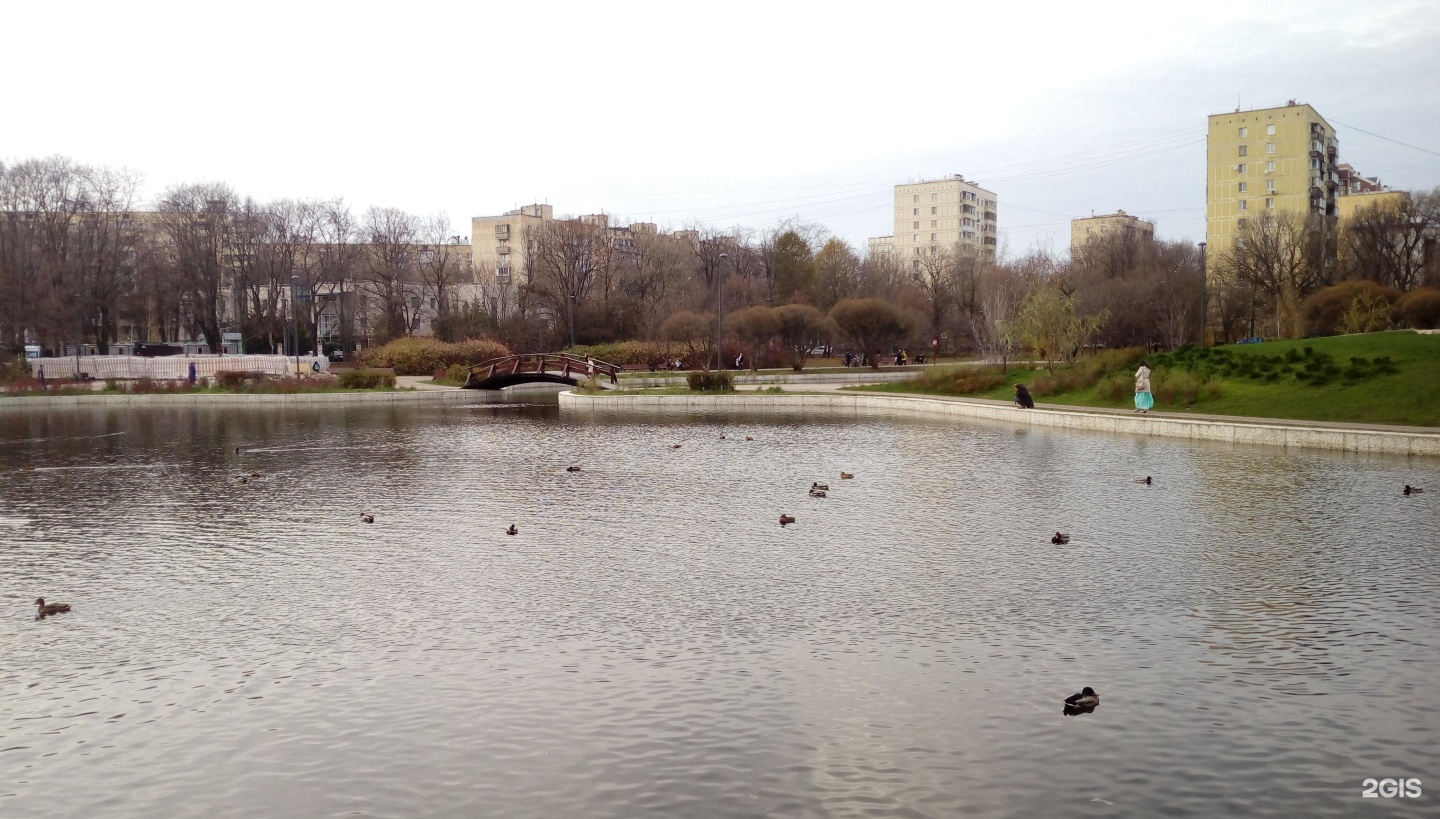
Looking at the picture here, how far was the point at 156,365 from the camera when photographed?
5947 cm

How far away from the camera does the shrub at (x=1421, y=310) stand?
44.1m

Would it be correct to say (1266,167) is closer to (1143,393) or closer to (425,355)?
(425,355)

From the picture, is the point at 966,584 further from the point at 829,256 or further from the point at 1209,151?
the point at 1209,151

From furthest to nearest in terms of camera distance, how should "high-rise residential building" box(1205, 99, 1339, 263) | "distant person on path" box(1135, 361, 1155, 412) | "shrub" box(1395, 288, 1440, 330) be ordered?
"high-rise residential building" box(1205, 99, 1339, 263)
"shrub" box(1395, 288, 1440, 330)
"distant person on path" box(1135, 361, 1155, 412)

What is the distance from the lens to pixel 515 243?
121938 millimetres

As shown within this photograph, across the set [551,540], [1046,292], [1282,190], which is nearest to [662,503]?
[551,540]

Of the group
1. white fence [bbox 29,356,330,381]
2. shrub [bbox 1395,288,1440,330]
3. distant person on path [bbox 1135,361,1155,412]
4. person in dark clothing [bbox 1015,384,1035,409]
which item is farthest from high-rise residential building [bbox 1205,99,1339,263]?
white fence [bbox 29,356,330,381]

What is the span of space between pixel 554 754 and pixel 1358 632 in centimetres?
607

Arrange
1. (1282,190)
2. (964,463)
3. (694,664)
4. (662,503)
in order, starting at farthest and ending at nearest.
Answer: (1282,190)
(964,463)
(662,503)
(694,664)

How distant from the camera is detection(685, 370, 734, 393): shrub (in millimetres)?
41156

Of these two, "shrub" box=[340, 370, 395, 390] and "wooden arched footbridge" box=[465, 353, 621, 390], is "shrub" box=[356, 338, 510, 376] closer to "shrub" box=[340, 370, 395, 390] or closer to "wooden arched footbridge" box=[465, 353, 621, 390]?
"wooden arched footbridge" box=[465, 353, 621, 390]

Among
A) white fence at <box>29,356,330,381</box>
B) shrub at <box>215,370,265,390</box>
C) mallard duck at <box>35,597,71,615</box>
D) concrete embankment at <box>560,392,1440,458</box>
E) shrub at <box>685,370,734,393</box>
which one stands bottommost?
mallard duck at <box>35,597,71,615</box>

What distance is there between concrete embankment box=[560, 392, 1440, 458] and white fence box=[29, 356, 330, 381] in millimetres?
27323

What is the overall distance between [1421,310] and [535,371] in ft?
126
